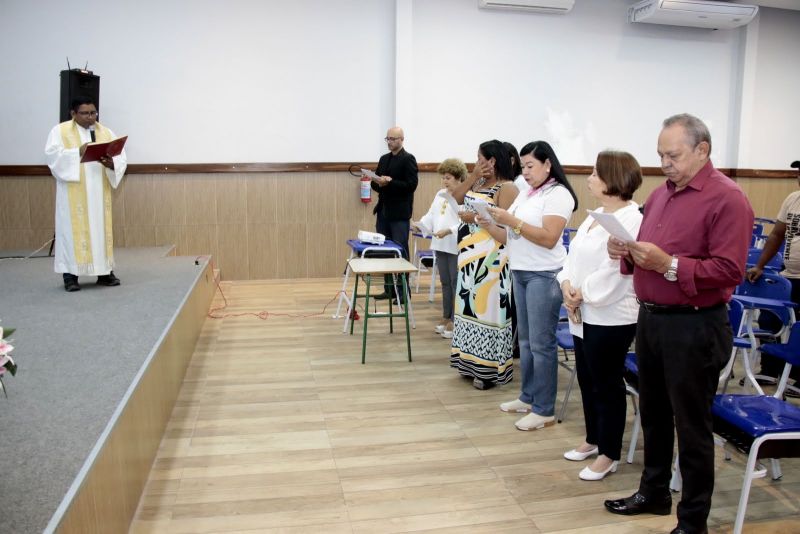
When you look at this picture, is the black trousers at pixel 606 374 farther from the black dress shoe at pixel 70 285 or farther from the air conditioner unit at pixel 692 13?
the air conditioner unit at pixel 692 13

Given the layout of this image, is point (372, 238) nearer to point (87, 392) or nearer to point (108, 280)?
point (108, 280)

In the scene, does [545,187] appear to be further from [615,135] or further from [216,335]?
[615,135]

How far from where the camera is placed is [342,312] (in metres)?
6.24

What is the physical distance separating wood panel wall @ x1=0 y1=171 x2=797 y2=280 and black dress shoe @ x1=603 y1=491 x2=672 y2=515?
18.4 ft

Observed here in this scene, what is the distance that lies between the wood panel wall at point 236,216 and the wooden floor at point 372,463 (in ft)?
9.98

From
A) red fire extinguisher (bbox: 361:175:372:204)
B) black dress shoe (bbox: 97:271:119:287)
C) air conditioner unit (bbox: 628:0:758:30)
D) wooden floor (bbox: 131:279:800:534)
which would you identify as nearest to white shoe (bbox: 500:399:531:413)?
wooden floor (bbox: 131:279:800:534)

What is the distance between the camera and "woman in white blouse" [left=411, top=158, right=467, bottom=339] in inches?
206

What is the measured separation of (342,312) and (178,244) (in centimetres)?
249

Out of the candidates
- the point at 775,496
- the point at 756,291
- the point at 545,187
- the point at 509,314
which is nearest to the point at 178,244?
the point at 509,314

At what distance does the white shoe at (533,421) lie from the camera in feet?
11.7

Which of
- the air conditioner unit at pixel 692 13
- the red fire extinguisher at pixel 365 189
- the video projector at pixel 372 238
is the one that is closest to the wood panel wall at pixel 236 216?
the red fire extinguisher at pixel 365 189

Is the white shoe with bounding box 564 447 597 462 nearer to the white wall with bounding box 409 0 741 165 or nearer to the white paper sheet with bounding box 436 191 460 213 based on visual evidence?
the white paper sheet with bounding box 436 191 460 213

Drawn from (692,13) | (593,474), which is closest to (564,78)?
(692,13)

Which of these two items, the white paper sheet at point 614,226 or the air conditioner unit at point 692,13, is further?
the air conditioner unit at point 692,13
